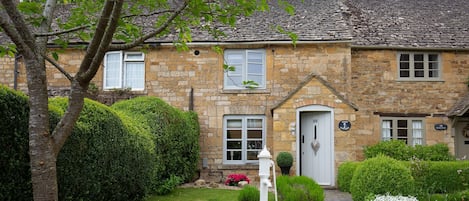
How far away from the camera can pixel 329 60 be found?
18109mm

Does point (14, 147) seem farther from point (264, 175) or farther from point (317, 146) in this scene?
point (317, 146)

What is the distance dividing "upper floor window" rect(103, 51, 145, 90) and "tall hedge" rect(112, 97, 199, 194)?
3303 mm

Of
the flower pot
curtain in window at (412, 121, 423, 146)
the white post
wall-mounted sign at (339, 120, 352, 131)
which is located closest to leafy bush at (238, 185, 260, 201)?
the white post

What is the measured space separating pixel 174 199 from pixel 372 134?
379 inches

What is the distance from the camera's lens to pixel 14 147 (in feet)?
21.5

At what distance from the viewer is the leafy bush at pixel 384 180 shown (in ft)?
35.4

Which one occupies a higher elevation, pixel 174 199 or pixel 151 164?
pixel 151 164

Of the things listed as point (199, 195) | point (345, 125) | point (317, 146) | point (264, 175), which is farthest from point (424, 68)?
point (264, 175)

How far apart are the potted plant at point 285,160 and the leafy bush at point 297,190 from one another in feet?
20.8

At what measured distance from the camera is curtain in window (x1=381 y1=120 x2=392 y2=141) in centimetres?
1936

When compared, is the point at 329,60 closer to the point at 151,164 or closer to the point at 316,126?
the point at 316,126

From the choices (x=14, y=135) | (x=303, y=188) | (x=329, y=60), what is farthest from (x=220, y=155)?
(x=14, y=135)

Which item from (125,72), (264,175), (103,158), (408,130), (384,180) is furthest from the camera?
(408,130)

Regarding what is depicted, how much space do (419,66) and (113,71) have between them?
40.1ft
